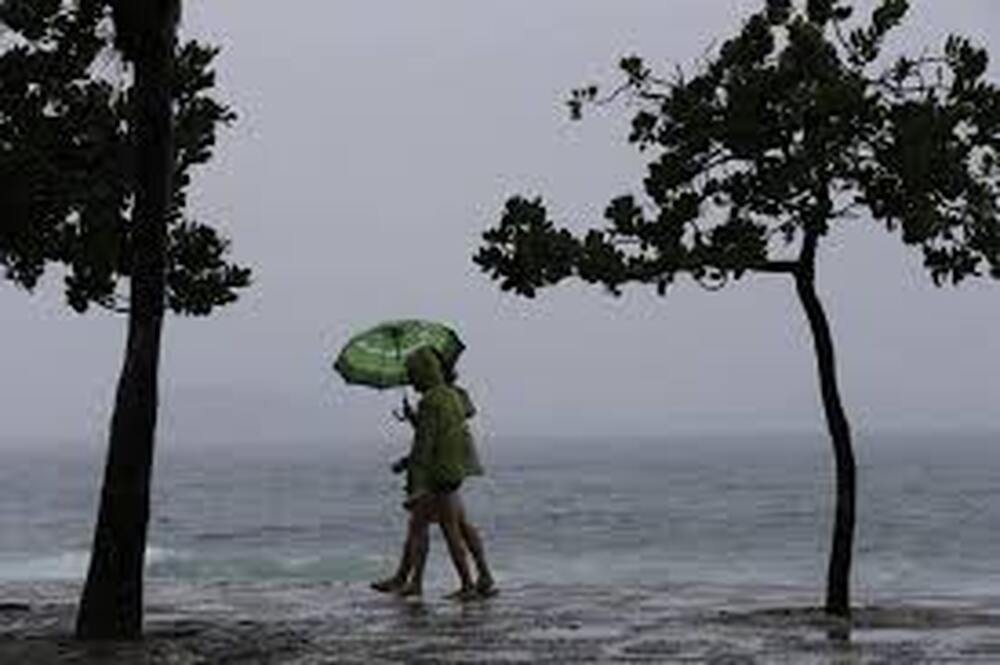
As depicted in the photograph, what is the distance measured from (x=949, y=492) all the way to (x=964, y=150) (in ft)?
315

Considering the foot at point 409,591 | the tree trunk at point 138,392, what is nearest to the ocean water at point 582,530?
the foot at point 409,591

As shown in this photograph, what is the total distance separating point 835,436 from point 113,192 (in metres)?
5.67

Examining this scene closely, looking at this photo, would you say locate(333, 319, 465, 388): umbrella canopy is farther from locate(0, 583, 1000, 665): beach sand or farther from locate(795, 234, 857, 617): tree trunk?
locate(795, 234, 857, 617): tree trunk

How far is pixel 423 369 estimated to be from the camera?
55.6 feet

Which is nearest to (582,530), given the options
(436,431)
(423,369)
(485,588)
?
(485,588)

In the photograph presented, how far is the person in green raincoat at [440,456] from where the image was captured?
55.8 ft

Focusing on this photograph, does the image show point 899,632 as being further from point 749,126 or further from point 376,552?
point 376,552

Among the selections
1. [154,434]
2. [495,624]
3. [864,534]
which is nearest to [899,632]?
[495,624]

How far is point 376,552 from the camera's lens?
206ft

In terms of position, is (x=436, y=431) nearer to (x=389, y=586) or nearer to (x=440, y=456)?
(x=440, y=456)

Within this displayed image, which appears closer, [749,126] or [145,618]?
[749,126]

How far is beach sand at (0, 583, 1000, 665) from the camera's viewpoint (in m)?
12.8

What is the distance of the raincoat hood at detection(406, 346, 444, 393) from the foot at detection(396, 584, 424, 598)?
1917 mm

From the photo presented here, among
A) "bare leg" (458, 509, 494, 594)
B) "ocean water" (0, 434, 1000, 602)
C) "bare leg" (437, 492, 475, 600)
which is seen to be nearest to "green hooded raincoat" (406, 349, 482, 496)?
"bare leg" (437, 492, 475, 600)
